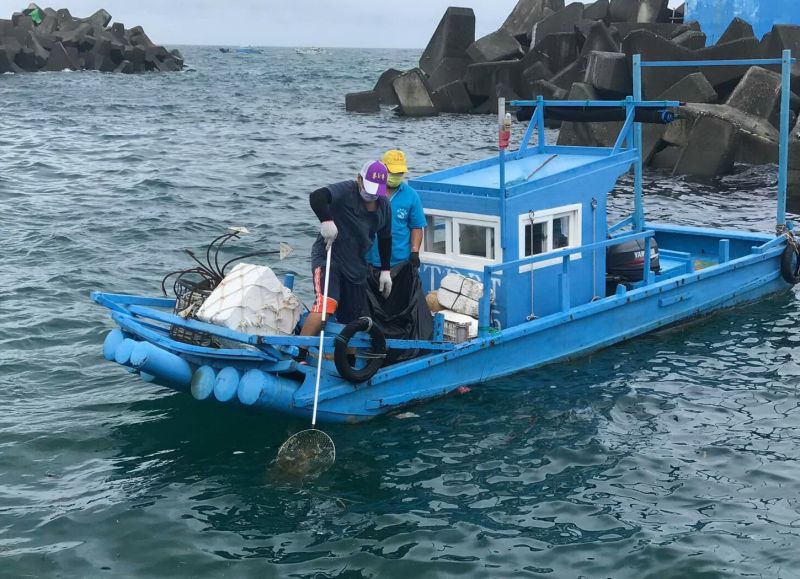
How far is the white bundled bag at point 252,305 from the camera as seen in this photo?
10109 mm

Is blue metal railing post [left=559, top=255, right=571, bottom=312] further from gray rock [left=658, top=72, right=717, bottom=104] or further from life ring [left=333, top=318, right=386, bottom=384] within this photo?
gray rock [left=658, top=72, right=717, bottom=104]

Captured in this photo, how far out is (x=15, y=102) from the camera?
→ 47062 mm

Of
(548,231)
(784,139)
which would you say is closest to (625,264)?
(548,231)

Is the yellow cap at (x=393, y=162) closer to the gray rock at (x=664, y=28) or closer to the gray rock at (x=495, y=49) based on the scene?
the gray rock at (x=664, y=28)

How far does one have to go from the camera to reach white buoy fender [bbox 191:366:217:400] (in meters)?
9.77

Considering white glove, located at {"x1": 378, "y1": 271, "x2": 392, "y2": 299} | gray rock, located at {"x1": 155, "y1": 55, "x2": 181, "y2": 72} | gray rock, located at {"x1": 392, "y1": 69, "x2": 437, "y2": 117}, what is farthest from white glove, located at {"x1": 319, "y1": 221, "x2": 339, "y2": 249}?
gray rock, located at {"x1": 155, "y1": 55, "x2": 181, "y2": 72}

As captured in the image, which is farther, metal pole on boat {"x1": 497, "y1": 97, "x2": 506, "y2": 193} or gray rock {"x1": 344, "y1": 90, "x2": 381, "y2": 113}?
gray rock {"x1": 344, "y1": 90, "x2": 381, "y2": 113}

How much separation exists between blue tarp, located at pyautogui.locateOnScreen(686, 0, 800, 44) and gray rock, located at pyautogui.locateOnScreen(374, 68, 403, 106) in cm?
1383

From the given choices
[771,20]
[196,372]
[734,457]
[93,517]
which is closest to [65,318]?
[196,372]

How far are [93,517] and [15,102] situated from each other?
140 ft

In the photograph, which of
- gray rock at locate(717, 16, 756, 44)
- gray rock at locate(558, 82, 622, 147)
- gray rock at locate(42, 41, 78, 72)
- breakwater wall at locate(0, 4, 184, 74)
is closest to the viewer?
gray rock at locate(558, 82, 622, 147)

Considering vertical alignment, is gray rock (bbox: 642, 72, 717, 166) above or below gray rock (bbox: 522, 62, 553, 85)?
below

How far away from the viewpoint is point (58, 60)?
238 ft

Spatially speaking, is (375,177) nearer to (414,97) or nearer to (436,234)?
(436,234)
